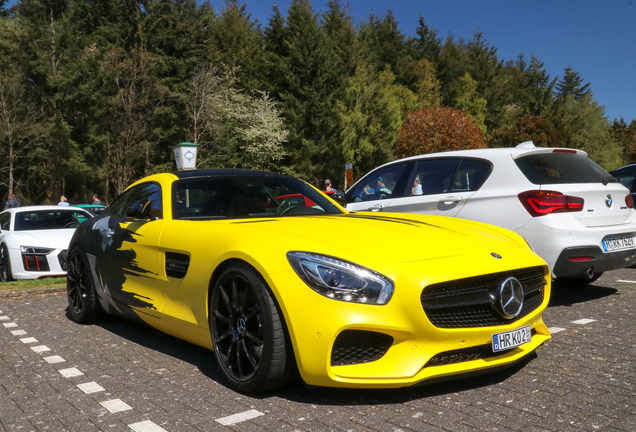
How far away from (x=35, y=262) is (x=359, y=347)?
26.6 ft

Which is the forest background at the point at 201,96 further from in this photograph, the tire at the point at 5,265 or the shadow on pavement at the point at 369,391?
the shadow on pavement at the point at 369,391

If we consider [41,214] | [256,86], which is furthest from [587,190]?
[256,86]

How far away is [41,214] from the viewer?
34.9 ft

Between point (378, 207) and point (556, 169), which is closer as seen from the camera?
point (556, 169)

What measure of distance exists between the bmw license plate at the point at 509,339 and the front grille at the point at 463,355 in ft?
0.14

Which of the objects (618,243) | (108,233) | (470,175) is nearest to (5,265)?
(108,233)

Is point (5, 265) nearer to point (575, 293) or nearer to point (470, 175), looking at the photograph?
point (470, 175)

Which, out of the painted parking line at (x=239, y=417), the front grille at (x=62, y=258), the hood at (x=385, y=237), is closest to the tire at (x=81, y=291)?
the hood at (x=385, y=237)

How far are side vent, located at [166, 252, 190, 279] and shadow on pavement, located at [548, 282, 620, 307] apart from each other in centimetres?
381

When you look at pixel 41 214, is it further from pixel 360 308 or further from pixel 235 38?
pixel 235 38

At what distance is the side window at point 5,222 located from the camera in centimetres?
1027

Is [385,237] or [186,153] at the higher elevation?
[186,153]

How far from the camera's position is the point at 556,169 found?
5734 mm

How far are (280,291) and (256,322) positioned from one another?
0.35 metres
